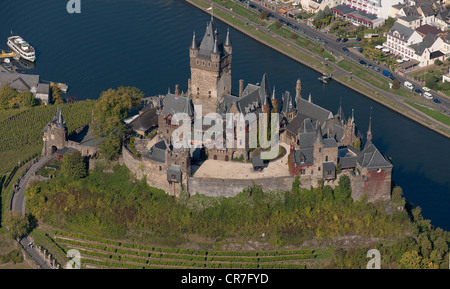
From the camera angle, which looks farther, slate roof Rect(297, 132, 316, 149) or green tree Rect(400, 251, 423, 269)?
slate roof Rect(297, 132, 316, 149)

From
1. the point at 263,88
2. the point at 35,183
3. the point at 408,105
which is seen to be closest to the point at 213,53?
the point at 263,88

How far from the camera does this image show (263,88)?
164250 mm

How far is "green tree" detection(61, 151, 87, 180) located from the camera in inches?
6344

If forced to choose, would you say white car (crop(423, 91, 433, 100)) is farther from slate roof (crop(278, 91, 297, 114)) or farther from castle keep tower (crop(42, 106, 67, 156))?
castle keep tower (crop(42, 106, 67, 156))

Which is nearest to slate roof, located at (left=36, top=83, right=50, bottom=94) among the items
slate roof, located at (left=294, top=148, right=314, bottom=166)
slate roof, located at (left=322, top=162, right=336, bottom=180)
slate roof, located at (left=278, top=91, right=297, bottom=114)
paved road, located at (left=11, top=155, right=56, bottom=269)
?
paved road, located at (left=11, top=155, right=56, bottom=269)

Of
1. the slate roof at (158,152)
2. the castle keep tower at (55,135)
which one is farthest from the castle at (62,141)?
the slate roof at (158,152)

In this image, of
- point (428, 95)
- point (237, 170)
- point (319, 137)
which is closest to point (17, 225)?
point (237, 170)

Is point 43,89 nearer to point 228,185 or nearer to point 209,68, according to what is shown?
point 209,68

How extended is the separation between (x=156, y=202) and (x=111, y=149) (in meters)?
12.2

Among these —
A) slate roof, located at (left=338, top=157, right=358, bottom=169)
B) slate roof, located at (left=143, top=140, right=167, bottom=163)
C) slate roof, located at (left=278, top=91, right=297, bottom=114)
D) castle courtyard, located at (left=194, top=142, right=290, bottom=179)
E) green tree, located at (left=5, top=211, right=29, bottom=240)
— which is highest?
slate roof, located at (left=278, top=91, right=297, bottom=114)

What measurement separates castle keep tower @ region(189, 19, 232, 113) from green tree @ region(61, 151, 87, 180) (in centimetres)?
2037

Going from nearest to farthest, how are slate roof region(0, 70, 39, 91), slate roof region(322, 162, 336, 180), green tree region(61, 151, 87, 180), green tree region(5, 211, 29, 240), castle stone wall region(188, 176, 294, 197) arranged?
1. castle stone wall region(188, 176, 294, 197)
2. slate roof region(322, 162, 336, 180)
3. green tree region(5, 211, 29, 240)
4. green tree region(61, 151, 87, 180)
5. slate roof region(0, 70, 39, 91)

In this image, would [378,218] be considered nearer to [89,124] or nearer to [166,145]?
[166,145]

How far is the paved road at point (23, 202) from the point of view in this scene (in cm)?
15262
